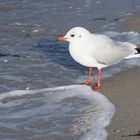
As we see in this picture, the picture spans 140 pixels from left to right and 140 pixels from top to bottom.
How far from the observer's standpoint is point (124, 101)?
7.04 m

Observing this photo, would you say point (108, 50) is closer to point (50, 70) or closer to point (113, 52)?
point (113, 52)

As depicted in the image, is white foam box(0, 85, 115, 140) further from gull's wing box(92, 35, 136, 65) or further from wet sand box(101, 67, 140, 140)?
gull's wing box(92, 35, 136, 65)

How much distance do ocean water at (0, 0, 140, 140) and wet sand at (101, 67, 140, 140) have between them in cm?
11

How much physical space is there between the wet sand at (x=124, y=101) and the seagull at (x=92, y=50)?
252mm

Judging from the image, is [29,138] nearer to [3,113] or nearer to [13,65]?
[3,113]

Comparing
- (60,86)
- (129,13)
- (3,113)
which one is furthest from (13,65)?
(129,13)

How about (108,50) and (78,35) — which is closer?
(78,35)

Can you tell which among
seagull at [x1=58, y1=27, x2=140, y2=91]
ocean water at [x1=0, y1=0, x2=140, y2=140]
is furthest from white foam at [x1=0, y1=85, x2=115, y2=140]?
seagull at [x1=58, y1=27, x2=140, y2=91]

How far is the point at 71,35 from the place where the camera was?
785cm

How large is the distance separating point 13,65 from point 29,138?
3034 mm

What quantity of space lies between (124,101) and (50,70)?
1945mm

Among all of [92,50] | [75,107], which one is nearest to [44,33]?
[92,50]

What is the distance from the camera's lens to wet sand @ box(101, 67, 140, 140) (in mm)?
5941

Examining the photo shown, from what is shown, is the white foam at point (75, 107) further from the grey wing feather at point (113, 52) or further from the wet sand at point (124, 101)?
the grey wing feather at point (113, 52)
